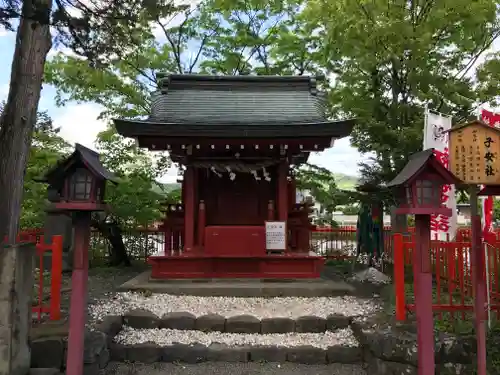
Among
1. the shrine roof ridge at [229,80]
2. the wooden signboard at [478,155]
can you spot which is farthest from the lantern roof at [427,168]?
the shrine roof ridge at [229,80]

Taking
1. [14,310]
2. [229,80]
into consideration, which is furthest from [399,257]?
[229,80]

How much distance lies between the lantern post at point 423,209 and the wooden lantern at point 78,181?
3.50 metres

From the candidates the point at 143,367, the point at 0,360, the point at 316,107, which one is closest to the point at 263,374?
the point at 143,367

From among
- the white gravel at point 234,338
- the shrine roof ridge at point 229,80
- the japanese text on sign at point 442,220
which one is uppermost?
the shrine roof ridge at point 229,80

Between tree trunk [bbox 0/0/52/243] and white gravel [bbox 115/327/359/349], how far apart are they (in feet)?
7.83

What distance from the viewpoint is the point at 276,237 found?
932 cm

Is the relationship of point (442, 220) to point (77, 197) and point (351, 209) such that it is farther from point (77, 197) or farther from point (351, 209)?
point (77, 197)

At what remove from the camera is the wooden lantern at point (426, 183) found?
4328 millimetres

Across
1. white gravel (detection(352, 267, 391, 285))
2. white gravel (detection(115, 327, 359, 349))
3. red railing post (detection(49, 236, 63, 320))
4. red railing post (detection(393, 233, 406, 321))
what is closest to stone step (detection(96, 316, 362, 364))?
white gravel (detection(115, 327, 359, 349))

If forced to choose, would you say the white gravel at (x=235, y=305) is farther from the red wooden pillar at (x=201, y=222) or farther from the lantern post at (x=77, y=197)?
the red wooden pillar at (x=201, y=222)

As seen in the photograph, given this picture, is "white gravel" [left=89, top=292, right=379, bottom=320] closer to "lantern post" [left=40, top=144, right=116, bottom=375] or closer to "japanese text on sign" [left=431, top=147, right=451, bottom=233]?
"lantern post" [left=40, top=144, right=116, bottom=375]

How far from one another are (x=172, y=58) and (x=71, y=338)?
15.8 metres

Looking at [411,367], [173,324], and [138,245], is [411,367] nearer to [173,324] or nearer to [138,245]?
[173,324]

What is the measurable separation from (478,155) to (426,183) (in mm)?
931
